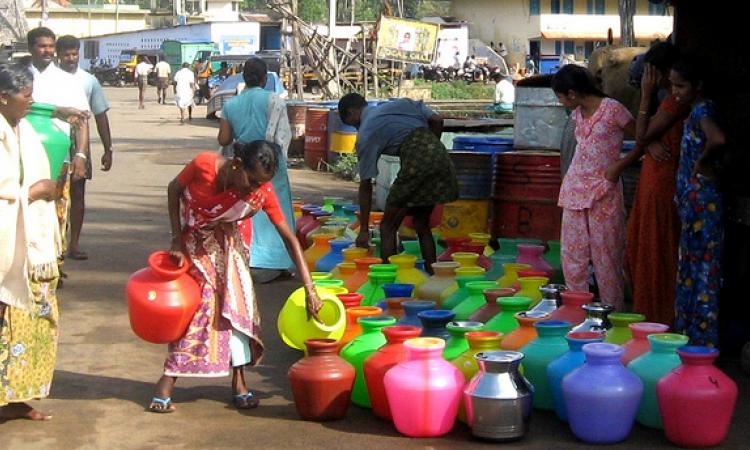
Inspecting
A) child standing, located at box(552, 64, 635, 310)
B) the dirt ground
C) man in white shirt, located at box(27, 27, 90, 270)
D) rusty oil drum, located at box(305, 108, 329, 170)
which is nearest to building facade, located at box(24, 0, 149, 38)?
rusty oil drum, located at box(305, 108, 329, 170)

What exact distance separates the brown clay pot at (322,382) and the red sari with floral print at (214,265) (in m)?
0.36

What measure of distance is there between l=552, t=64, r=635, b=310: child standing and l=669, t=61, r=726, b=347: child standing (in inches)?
19.5

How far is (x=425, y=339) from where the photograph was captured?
538 cm

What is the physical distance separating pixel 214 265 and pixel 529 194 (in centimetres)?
380

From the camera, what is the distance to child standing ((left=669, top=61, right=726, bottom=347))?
6227mm

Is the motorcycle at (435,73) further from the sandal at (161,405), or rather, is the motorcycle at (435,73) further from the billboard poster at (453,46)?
the sandal at (161,405)

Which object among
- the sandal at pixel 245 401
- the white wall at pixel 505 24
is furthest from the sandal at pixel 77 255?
the white wall at pixel 505 24

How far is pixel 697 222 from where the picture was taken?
20.6 feet

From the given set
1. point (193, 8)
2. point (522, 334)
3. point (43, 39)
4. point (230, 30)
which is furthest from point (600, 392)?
point (193, 8)

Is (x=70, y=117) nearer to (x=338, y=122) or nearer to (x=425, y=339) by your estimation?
(x=425, y=339)

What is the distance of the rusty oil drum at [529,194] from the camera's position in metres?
9.01

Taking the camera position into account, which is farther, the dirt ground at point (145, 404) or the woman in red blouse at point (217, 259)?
the woman in red blouse at point (217, 259)

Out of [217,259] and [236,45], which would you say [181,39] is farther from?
[217,259]

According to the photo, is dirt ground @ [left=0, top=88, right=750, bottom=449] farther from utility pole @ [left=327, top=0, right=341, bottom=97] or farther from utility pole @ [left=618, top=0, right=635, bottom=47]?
utility pole @ [left=327, top=0, right=341, bottom=97]
